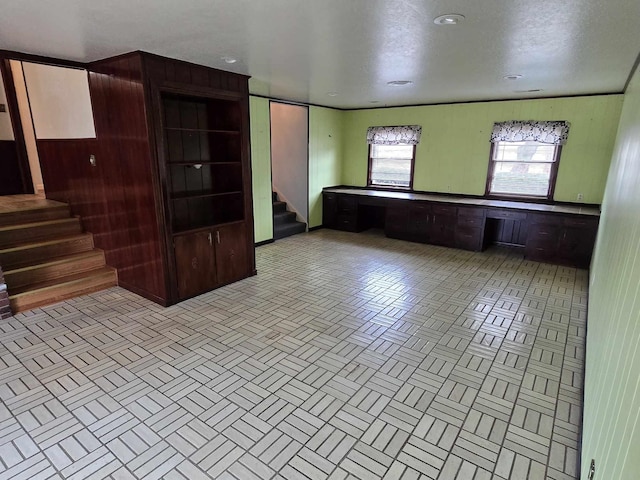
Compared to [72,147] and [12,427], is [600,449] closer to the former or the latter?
[12,427]

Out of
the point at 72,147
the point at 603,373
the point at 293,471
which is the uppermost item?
the point at 72,147

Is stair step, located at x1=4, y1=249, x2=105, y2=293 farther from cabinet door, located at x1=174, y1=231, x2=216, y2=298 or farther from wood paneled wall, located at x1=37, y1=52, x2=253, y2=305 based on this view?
cabinet door, located at x1=174, y1=231, x2=216, y2=298

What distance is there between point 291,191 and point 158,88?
12.8 feet

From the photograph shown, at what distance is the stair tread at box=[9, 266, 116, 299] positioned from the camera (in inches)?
144

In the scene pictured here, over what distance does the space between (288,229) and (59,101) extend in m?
3.80

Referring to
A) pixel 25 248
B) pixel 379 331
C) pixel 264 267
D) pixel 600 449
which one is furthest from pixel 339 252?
pixel 600 449

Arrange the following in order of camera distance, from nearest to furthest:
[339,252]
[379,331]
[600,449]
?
[600,449], [379,331], [339,252]

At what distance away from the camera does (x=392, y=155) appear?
6965 millimetres

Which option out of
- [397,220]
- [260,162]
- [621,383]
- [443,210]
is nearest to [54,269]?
[260,162]

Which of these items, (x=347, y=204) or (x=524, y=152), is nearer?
(x=524, y=152)

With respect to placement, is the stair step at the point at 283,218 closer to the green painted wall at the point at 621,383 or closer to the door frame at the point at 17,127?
the door frame at the point at 17,127

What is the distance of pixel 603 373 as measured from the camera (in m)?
1.64

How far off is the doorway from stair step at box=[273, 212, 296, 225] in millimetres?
112

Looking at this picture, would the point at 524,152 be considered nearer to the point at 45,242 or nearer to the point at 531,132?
the point at 531,132
